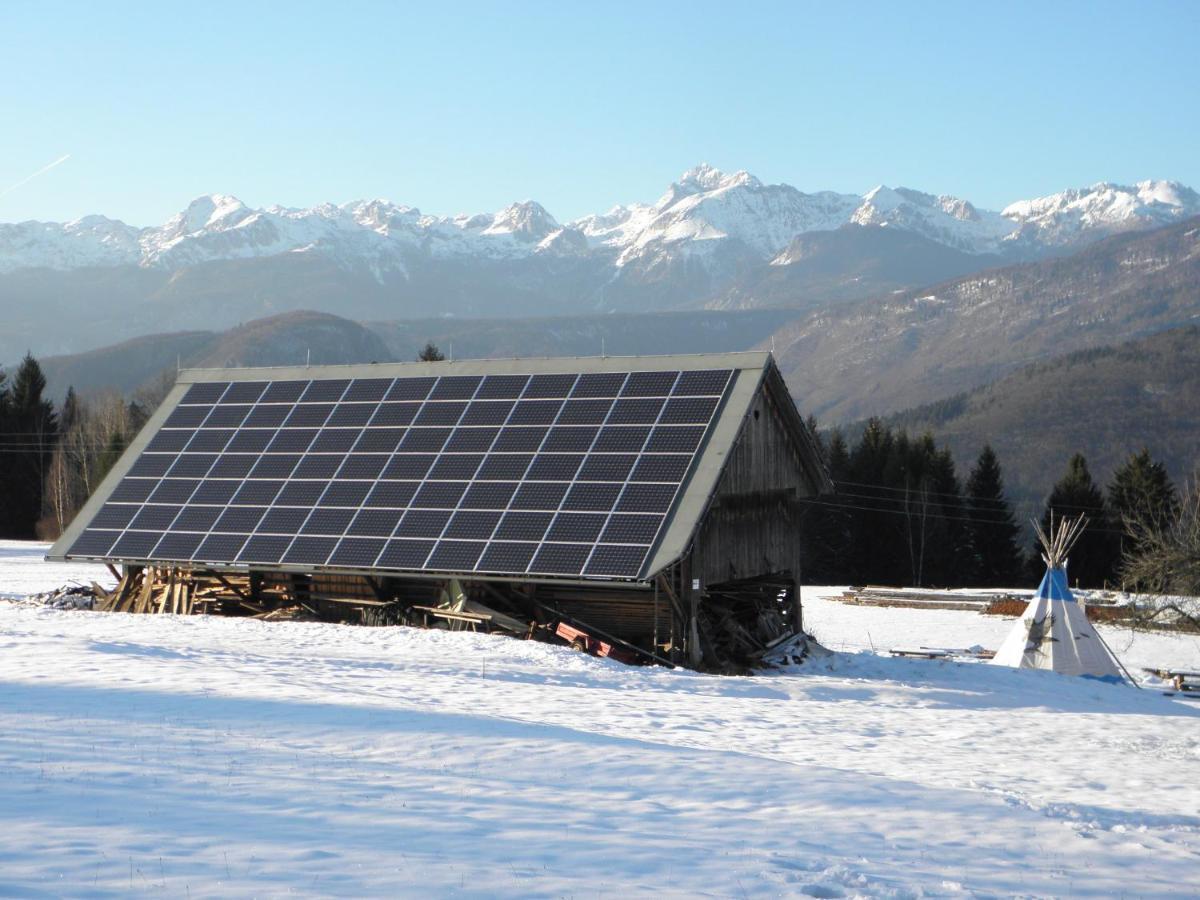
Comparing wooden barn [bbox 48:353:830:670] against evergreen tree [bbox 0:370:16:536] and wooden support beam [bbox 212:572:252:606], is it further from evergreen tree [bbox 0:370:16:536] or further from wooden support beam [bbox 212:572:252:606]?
evergreen tree [bbox 0:370:16:536]

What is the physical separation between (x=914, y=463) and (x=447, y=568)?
222 ft

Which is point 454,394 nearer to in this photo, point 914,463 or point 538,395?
point 538,395

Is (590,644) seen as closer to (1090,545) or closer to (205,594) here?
(205,594)

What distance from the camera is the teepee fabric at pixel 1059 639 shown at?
96.5ft

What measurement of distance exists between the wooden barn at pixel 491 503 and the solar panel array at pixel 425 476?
0.05m

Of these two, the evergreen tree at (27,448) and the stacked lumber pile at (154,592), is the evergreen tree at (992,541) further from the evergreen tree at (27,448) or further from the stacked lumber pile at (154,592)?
the stacked lumber pile at (154,592)

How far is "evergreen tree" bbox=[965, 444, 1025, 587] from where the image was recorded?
265ft

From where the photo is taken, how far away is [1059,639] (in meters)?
29.6

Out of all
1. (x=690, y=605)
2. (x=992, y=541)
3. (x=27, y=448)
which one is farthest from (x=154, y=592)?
(x=27, y=448)

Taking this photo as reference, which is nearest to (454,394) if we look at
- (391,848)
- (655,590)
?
(655,590)

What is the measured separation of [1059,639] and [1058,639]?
0.02 metres

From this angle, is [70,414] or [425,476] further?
[70,414]

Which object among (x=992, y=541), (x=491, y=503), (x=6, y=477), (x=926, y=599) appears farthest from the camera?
(x=6, y=477)

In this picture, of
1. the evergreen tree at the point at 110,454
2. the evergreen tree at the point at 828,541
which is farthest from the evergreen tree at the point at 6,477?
the evergreen tree at the point at 828,541
